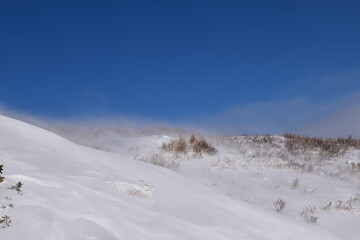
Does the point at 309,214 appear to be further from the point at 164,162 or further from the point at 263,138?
the point at 263,138

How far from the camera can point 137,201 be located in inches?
158

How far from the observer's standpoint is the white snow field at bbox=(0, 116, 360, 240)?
3004mm

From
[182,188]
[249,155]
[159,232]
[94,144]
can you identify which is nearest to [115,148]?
[94,144]

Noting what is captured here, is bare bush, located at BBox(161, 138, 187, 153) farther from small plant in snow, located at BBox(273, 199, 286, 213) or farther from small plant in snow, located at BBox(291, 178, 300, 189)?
small plant in snow, located at BBox(273, 199, 286, 213)

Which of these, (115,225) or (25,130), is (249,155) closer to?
(25,130)

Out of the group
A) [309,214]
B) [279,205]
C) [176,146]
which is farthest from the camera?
[176,146]

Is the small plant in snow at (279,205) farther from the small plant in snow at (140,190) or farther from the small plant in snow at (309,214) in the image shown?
the small plant in snow at (140,190)

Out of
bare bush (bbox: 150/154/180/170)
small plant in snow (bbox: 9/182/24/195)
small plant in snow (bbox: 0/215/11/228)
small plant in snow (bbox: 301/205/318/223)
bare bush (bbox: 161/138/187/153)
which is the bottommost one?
small plant in snow (bbox: 0/215/11/228)

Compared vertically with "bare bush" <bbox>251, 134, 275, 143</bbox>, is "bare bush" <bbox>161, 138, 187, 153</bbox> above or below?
below

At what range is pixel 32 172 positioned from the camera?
382cm

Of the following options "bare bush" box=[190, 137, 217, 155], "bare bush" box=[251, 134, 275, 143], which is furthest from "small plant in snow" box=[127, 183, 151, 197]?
"bare bush" box=[251, 134, 275, 143]

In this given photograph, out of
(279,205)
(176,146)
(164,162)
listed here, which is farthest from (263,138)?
(279,205)

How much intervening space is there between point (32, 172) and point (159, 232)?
1.47m

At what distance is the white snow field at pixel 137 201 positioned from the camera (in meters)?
3.00
